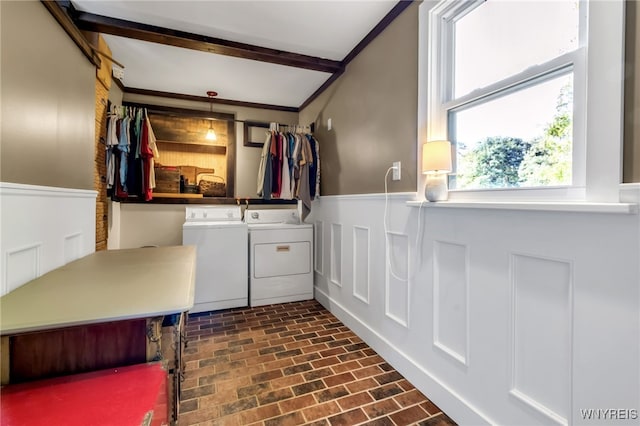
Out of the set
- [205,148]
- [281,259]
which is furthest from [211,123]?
[281,259]

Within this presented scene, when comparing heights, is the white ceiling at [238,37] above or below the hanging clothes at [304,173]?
above

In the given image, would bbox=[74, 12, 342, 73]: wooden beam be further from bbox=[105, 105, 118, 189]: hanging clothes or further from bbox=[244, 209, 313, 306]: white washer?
bbox=[244, 209, 313, 306]: white washer

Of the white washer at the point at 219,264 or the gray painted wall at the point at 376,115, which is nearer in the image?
the gray painted wall at the point at 376,115

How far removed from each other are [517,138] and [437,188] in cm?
42

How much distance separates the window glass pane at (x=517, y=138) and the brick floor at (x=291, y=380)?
126cm

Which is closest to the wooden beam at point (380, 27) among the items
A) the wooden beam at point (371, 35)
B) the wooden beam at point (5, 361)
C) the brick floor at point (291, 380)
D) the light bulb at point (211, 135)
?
the wooden beam at point (371, 35)

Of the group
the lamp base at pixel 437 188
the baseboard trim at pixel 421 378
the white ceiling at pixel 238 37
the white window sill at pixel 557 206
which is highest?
the white ceiling at pixel 238 37

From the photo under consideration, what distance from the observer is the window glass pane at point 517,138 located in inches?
42.8

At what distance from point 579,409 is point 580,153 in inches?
35.6

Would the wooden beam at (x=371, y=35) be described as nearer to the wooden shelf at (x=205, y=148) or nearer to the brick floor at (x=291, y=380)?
the wooden shelf at (x=205, y=148)

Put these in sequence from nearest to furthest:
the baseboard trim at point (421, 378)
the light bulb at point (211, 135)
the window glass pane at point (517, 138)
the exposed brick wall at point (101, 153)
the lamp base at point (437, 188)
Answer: the window glass pane at point (517, 138) < the baseboard trim at point (421, 378) < the lamp base at point (437, 188) < the exposed brick wall at point (101, 153) < the light bulb at point (211, 135)

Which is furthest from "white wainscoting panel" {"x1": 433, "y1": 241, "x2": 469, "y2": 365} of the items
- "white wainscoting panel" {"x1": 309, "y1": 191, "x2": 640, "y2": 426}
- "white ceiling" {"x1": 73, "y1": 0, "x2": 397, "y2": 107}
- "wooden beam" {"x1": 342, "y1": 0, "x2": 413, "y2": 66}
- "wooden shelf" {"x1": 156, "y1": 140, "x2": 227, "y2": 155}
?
"wooden shelf" {"x1": 156, "y1": 140, "x2": 227, "y2": 155}

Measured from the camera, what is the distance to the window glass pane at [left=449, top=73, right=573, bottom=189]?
1.09m

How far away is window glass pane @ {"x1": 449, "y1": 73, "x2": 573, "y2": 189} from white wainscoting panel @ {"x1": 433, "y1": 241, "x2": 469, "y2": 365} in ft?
1.24
